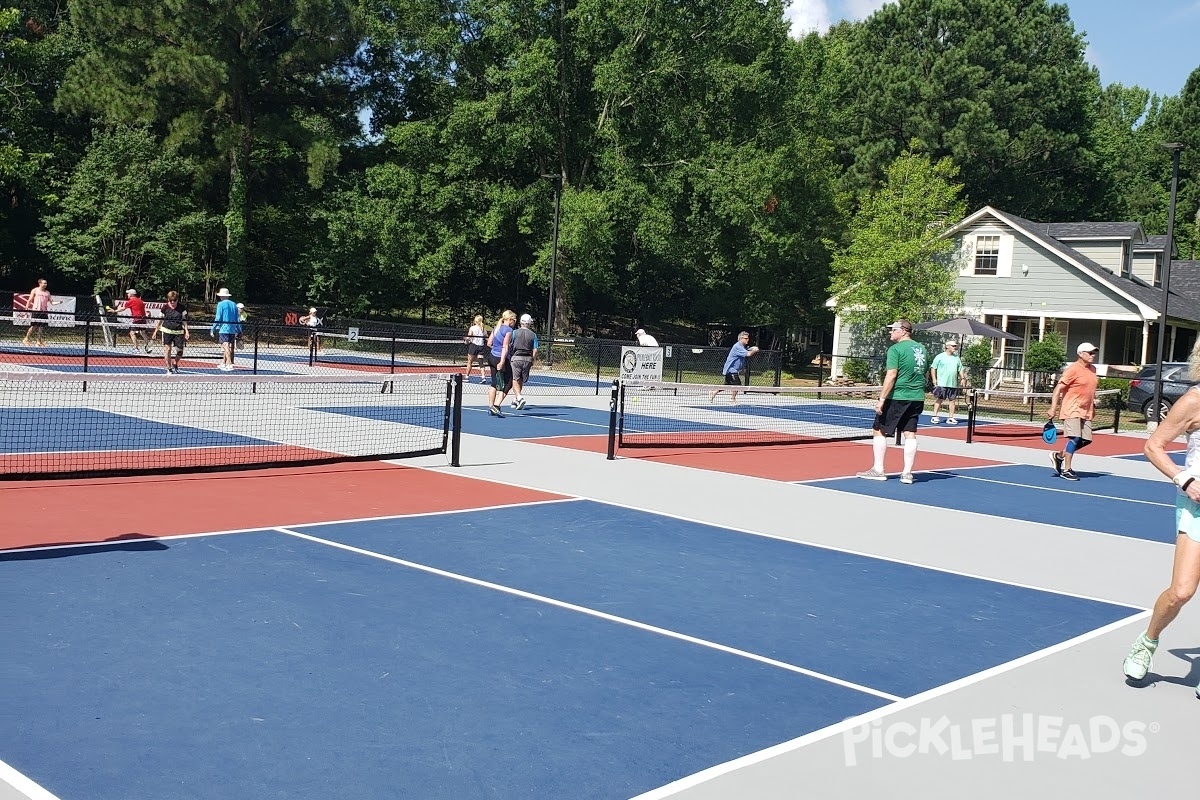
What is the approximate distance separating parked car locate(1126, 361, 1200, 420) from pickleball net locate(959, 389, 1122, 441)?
1.90 ft

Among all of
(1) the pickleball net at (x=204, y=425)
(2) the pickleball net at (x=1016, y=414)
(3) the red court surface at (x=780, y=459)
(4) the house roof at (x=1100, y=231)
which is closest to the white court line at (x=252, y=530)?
(1) the pickleball net at (x=204, y=425)

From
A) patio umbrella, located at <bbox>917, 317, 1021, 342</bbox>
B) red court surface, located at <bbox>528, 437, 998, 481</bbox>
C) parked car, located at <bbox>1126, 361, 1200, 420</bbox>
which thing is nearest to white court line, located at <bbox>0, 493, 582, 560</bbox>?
red court surface, located at <bbox>528, 437, 998, 481</bbox>

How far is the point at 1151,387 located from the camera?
32969mm

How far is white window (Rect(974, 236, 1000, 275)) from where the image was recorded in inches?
1656

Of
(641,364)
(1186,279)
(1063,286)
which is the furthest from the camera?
(1186,279)

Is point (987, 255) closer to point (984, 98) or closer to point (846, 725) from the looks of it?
point (984, 98)

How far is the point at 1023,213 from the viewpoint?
65750 mm

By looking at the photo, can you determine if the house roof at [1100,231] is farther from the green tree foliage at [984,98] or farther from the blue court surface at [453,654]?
the blue court surface at [453,654]

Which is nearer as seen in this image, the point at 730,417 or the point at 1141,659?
the point at 1141,659

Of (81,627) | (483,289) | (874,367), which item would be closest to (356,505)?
(81,627)

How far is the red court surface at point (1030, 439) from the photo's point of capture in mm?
22344

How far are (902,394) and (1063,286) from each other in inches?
1149

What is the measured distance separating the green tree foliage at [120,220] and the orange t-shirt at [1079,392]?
35722 mm

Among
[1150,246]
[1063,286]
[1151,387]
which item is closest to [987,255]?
[1063,286]
